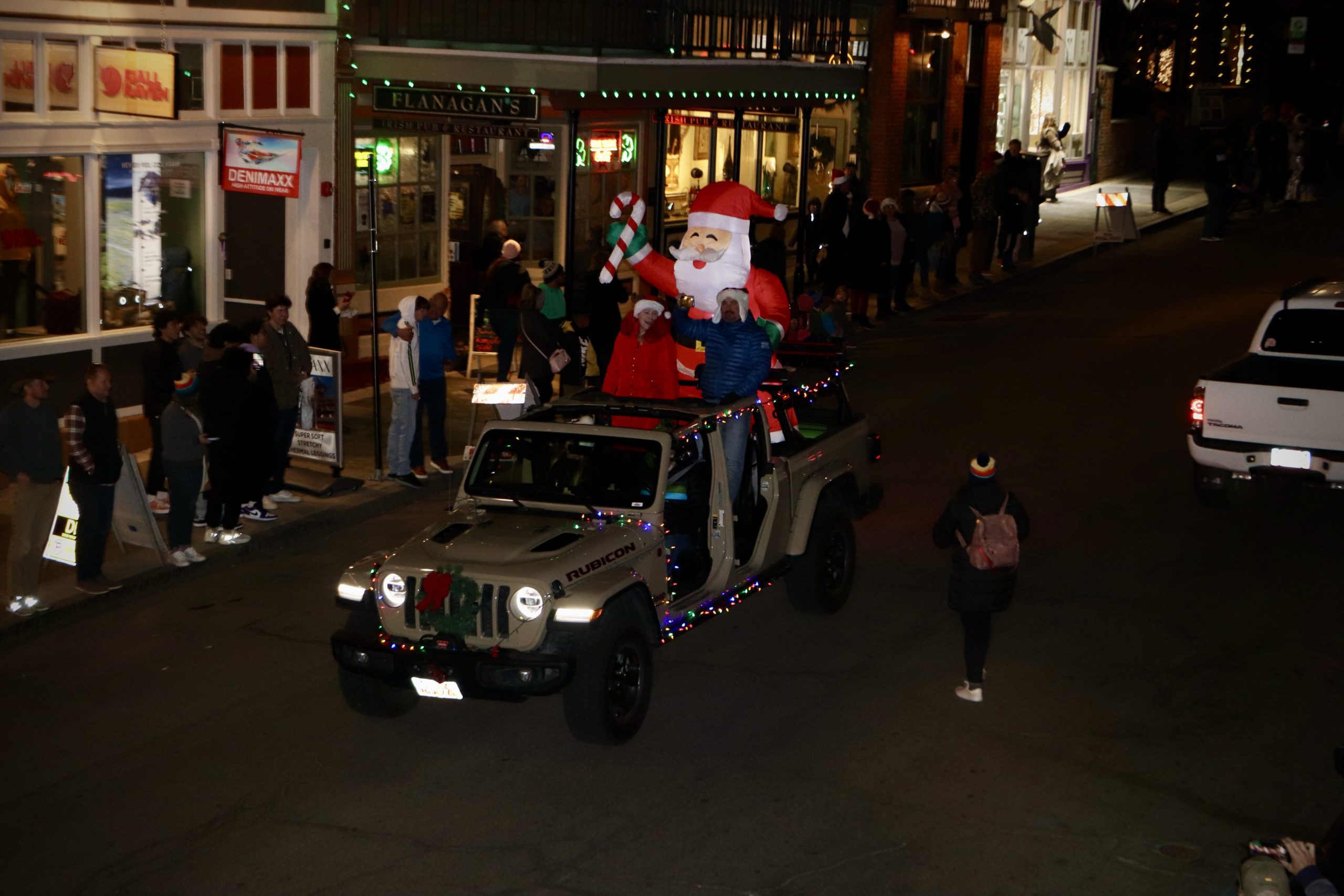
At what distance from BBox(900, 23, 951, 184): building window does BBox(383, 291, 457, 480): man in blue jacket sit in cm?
1799

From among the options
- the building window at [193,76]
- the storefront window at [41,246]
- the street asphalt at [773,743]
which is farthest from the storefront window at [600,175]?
the street asphalt at [773,743]

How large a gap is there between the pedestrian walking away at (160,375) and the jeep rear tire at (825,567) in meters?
5.62

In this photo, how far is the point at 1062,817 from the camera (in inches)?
307

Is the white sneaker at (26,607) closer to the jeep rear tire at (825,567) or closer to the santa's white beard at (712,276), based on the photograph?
the jeep rear tire at (825,567)

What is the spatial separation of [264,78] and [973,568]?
442 inches

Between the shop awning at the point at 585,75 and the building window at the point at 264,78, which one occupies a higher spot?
the shop awning at the point at 585,75

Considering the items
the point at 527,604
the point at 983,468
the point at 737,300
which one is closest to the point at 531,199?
the point at 737,300

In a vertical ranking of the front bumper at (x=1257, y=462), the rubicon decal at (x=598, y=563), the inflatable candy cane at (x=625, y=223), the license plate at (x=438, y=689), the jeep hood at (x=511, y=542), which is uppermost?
the inflatable candy cane at (x=625, y=223)

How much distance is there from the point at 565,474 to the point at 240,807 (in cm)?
273

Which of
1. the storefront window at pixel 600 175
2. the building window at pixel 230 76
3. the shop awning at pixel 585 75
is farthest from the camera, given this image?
the storefront window at pixel 600 175

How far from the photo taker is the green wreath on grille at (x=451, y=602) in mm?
8305

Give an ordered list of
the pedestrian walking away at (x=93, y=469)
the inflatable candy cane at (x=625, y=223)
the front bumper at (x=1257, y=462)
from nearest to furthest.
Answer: the pedestrian walking away at (x=93, y=469)
the front bumper at (x=1257, y=462)
the inflatable candy cane at (x=625, y=223)

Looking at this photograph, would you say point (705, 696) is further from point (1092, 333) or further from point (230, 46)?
point (1092, 333)

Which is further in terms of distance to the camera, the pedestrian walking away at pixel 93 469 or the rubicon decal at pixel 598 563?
the pedestrian walking away at pixel 93 469
